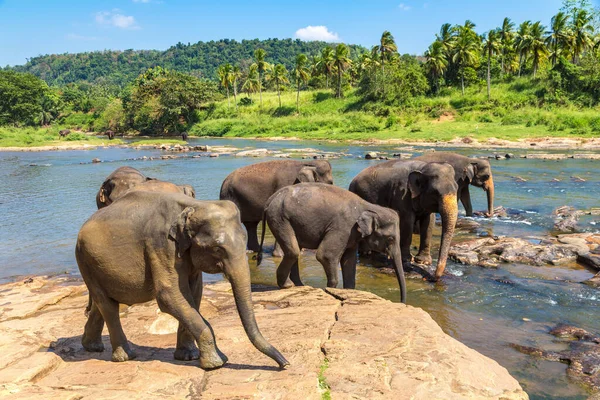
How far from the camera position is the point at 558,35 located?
194 feet

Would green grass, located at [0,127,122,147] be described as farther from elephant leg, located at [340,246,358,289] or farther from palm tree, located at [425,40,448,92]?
elephant leg, located at [340,246,358,289]

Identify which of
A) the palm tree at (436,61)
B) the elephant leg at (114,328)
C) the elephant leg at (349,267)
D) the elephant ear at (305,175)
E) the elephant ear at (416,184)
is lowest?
the elephant leg at (349,267)

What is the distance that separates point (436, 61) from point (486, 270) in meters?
58.4

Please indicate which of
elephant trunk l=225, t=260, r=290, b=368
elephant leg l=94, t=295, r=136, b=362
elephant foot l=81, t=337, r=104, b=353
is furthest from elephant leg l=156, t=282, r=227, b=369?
elephant foot l=81, t=337, r=104, b=353

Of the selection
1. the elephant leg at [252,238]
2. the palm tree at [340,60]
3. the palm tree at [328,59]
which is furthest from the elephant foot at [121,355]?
the palm tree at [328,59]

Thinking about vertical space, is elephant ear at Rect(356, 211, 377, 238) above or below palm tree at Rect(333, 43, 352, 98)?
below

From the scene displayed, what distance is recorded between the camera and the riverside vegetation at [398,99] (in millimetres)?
51375

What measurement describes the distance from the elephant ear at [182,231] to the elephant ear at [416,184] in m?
6.96

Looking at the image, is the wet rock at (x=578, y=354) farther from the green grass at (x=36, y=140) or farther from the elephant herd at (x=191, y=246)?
the green grass at (x=36, y=140)

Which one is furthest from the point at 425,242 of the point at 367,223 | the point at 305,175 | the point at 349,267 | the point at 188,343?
the point at 188,343

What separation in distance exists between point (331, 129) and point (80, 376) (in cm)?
5653

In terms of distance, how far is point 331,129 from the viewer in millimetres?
60562

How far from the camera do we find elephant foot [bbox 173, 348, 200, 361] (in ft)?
17.9

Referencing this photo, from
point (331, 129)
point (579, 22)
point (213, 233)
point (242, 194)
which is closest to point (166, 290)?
point (213, 233)
